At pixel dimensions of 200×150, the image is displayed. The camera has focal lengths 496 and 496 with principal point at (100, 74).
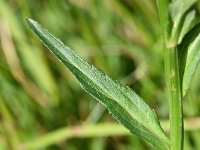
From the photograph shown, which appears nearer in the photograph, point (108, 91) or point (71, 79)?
point (108, 91)

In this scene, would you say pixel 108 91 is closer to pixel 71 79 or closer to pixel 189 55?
pixel 189 55

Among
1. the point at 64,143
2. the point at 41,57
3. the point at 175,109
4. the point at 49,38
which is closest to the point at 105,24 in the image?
the point at 41,57

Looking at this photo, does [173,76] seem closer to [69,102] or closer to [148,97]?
[148,97]

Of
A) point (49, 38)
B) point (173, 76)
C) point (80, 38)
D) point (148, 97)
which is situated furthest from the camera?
point (80, 38)

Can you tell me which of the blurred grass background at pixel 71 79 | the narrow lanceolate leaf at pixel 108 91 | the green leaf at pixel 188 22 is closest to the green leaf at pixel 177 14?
the green leaf at pixel 188 22

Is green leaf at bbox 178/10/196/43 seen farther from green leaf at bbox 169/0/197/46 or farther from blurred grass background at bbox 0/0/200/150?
blurred grass background at bbox 0/0/200/150

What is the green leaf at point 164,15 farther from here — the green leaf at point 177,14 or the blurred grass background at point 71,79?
the blurred grass background at point 71,79

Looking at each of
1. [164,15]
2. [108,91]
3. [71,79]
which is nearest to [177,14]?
[164,15]
